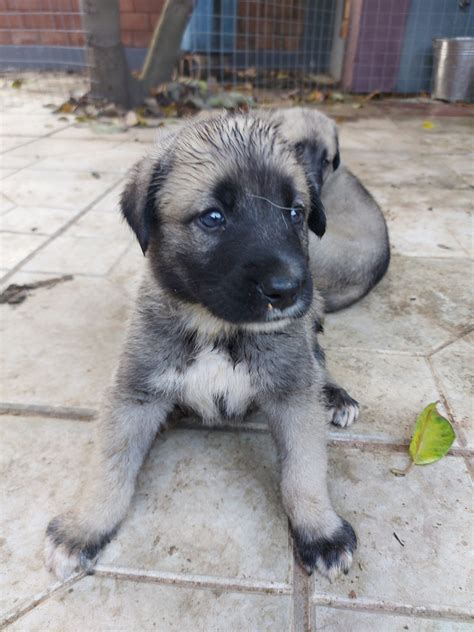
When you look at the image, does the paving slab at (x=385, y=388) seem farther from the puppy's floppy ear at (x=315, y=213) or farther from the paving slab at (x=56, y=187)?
the paving slab at (x=56, y=187)

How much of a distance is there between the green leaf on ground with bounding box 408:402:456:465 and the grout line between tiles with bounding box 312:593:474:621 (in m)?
0.59

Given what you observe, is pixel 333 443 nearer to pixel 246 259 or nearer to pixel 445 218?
pixel 246 259

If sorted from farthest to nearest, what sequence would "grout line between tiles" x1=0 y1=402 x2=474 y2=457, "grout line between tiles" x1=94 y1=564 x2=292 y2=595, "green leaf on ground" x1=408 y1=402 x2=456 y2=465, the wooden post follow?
the wooden post
"grout line between tiles" x1=0 y1=402 x2=474 y2=457
"green leaf on ground" x1=408 y1=402 x2=456 y2=465
"grout line between tiles" x1=94 y1=564 x2=292 y2=595

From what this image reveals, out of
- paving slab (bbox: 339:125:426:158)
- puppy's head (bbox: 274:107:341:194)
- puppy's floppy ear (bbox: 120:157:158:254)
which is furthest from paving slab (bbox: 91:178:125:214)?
paving slab (bbox: 339:125:426:158)

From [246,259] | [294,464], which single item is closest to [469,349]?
[294,464]

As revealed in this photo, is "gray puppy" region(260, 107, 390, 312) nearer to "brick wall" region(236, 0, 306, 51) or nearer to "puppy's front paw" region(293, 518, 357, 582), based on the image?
"puppy's front paw" region(293, 518, 357, 582)

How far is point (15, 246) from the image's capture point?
13.1 ft

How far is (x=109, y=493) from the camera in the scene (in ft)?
6.44

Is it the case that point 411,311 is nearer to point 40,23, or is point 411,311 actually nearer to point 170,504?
point 170,504

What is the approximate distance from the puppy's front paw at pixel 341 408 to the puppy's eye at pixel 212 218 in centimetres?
98

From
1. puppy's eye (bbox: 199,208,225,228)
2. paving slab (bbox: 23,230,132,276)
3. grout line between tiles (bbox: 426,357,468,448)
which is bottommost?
grout line between tiles (bbox: 426,357,468,448)

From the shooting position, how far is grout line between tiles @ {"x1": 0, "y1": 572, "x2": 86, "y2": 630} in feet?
5.49

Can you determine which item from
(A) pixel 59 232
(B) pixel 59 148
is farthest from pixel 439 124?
(A) pixel 59 232

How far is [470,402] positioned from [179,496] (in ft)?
4.69
